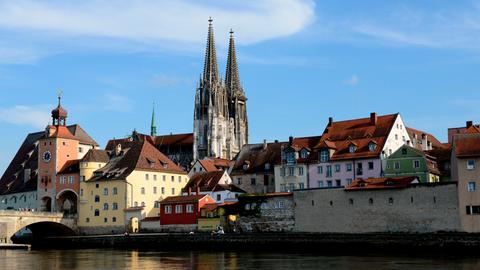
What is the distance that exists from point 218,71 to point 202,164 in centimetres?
6816

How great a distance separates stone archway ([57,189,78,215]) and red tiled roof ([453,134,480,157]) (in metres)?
57.6

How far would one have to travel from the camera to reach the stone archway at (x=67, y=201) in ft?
337

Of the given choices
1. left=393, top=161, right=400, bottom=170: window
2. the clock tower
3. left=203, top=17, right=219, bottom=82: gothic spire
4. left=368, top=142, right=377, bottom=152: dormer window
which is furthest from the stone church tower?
left=393, top=161, right=400, bottom=170: window

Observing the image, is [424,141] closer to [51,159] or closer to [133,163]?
[133,163]

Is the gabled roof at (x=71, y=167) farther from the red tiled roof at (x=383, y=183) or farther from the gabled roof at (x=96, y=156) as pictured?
the red tiled roof at (x=383, y=183)

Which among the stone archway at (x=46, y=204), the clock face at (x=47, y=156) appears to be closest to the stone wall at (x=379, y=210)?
the clock face at (x=47, y=156)

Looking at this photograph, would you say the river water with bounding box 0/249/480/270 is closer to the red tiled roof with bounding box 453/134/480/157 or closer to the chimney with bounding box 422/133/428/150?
the red tiled roof with bounding box 453/134/480/157

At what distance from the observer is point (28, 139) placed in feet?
399

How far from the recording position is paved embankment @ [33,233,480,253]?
61.5 m

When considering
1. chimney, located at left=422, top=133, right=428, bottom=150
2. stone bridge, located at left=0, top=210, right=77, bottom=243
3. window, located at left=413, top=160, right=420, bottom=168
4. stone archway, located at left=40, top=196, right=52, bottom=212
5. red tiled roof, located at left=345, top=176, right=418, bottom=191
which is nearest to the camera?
Result: red tiled roof, located at left=345, top=176, right=418, bottom=191

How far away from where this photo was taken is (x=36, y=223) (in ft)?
320

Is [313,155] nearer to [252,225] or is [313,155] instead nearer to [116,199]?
[252,225]

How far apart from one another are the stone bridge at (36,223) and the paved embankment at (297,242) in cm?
593

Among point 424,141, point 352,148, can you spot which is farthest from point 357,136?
point 424,141
